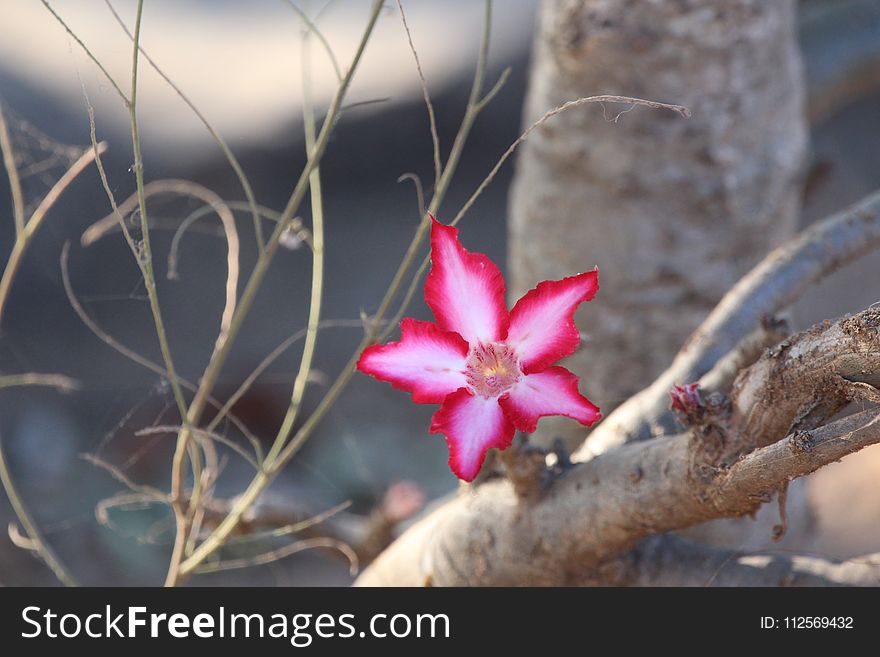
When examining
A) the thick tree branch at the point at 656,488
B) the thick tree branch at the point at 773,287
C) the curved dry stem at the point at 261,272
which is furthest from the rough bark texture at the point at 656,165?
the curved dry stem at the point at 261,272

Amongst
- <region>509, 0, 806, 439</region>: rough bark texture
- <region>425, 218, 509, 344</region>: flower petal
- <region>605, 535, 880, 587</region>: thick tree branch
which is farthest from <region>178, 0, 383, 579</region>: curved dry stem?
→ <region>509, 0, 806, 439</region>: rough bark texture

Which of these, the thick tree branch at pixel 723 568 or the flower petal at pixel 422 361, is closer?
the flower petal at pixel 422 361

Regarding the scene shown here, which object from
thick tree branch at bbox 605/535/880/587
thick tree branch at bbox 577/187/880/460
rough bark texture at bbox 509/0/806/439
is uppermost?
rough bark texture at bbox 509/0/806/439

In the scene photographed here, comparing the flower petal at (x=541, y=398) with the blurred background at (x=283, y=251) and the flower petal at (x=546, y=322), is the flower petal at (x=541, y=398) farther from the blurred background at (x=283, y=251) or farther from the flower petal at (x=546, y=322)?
the blurred background at (x=283, y=251)

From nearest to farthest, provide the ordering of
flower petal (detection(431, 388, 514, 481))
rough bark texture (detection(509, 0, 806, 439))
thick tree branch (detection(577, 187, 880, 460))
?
flower petal (detection(431, 388, 514, 481)) → thick tree branch (detection(577, 187, 880, 460)) → rough bark texture (detection(509, 0, 806, 439))

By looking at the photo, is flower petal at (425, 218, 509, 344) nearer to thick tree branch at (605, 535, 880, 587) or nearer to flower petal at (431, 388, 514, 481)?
flower petal at (431, 388, 514, 481)

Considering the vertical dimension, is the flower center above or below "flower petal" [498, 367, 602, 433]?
above

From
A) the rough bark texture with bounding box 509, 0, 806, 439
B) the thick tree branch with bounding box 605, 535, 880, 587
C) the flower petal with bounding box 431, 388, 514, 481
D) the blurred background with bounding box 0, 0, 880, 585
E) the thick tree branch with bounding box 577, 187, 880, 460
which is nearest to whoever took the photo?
the flower petal with bounding box 431, 388, 514, 481

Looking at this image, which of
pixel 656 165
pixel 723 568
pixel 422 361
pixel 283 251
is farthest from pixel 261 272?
pixel 283 251
